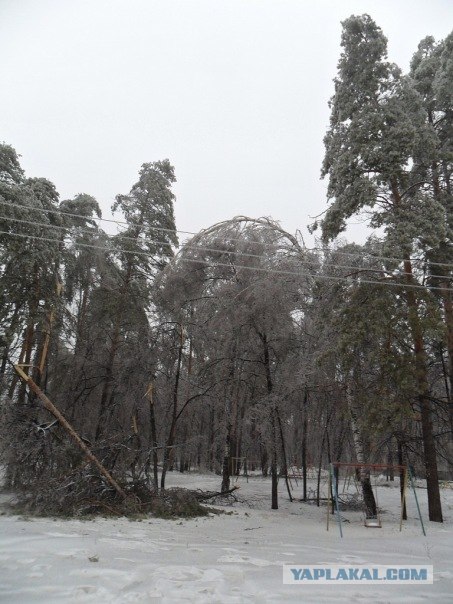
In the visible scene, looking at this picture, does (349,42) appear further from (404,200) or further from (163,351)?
(163,351)

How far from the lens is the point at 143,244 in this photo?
1580 cm

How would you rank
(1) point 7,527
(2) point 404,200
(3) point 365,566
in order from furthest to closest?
1. (2) point 404,200
2. (1) point 7,527
3. (3) point 365,566

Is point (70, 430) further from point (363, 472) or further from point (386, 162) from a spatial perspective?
point (386, 162)

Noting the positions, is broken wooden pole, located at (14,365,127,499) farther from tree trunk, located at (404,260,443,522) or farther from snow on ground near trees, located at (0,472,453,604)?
tree trunk, located at (404,260,443,522)

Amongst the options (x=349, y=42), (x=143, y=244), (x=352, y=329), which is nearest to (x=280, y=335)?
(x=352, y=329)

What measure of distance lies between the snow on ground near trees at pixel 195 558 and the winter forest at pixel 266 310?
1.94 meters

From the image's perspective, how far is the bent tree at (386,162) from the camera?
10.5 meters

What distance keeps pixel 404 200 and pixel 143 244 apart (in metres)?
8.94

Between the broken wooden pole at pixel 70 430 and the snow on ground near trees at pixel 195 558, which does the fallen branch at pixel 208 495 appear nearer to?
the snow on ground near trees at pixel 195 558

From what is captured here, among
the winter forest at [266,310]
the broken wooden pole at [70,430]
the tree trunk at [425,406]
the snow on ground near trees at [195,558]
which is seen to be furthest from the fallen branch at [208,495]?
the tree trunk at [425,406]

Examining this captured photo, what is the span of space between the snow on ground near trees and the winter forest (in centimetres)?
194

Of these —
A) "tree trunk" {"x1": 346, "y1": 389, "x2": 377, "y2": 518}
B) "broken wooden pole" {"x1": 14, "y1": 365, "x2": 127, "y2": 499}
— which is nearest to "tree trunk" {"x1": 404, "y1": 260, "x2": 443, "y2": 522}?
"tree trunk" {"x1": 346, "y1": 389, "x2": 377, "y2": 518}

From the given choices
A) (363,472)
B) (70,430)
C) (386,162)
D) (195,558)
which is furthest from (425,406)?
(70,430)

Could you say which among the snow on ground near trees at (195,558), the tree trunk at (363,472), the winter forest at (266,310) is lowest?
the snow on ground near trees at (195,558)
